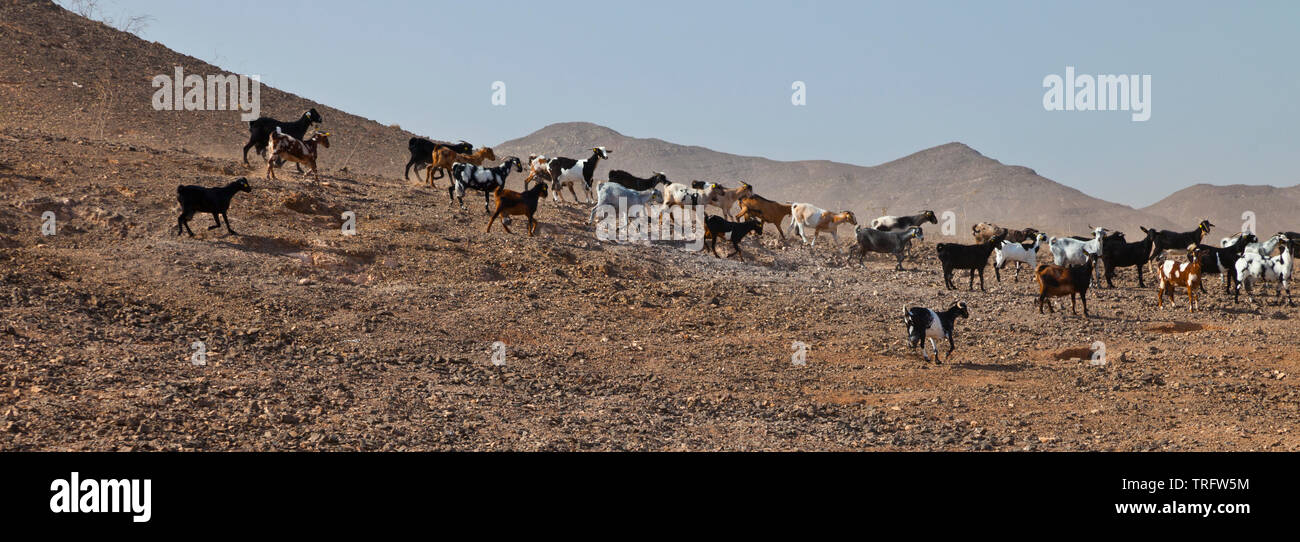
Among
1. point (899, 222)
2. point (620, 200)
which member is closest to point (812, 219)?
point (899, 222)

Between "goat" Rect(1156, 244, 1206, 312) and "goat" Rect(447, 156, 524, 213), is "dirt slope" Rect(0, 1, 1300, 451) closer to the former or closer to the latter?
"goat" Rect(1156, 244, 1206, 312)

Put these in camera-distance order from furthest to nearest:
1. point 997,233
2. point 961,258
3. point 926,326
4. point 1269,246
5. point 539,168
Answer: point 997,233 → point 539,168 → point 1269,246 → point 961,258 → point 926,326

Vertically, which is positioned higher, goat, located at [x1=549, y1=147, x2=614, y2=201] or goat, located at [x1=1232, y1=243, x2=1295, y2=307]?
goat, located at [x1=549, y1=147, x2=614, y2=201]

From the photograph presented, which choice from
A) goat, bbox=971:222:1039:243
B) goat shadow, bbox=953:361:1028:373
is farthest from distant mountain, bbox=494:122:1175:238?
goat shadow, bbox=953:361:1028:373

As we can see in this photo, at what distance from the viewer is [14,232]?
15.8m

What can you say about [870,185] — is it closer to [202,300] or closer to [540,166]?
[540,166]

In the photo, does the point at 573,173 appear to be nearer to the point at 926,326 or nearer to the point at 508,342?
the point at 508,342

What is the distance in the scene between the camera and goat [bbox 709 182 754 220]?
25094 millimetres

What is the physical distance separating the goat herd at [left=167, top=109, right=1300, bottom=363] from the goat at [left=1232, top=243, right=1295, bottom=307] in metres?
0.02

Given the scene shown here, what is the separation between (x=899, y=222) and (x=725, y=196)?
433cm

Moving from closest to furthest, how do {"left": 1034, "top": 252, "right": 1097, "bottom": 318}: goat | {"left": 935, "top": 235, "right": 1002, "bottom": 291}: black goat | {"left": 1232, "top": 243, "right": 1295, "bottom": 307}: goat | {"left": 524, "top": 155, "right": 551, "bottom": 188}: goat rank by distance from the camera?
1. {"left": 1034, "top": 252, "right": 1097, "bottom": 318}: goat
2. {"left": 1232, "top": 243, "right": 1295, "bottom": 307}: goat
3. {"left": 935, "top": 235, "right": 1002, "bottom": 291}: black goat
4. {"left": 524, "top": 155, "right": 551, "bottom": 188}: goat

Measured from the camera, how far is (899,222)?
2553 centimetres

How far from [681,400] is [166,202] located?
11310 mm

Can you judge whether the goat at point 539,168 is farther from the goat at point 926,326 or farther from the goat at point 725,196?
the goat at point 926,326
